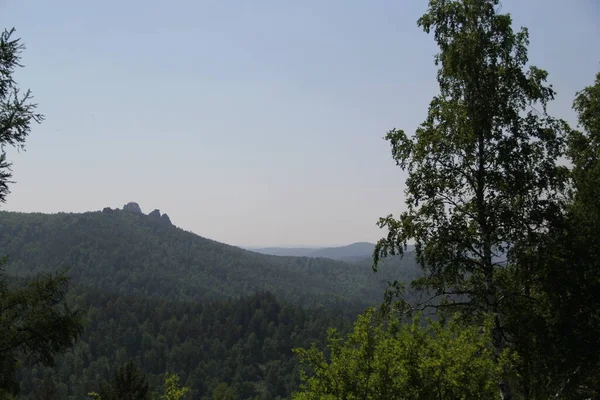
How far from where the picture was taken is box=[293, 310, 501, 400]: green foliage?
9.70 meters

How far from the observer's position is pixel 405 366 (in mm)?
10195

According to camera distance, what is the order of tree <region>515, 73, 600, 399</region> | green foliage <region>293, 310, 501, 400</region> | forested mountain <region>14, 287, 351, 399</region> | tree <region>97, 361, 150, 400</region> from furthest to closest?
forested mountain <region>14, 287, 351, 399</region>
tree <region>97, 361, 150, 400</region>
tree <region>515, 73, 600, 399</region>
green foliage <region>293, 310, 501, 400</region>

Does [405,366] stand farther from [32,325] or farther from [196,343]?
[196,343]

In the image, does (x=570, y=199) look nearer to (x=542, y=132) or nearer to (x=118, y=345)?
(x=542, y=132)

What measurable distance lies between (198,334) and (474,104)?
174m

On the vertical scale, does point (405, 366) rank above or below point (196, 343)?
above

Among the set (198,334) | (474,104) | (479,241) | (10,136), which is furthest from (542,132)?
(198,334)

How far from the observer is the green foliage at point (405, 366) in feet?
31.8

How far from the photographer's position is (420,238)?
1296 centimetres

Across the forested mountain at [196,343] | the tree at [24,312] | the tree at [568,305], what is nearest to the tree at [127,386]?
the tree at [24,312]

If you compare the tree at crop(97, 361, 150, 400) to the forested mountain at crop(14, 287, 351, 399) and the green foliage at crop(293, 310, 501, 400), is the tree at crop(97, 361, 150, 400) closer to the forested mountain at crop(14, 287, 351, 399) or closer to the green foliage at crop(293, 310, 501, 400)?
the green foliage at crop(293, 310, 501, 400)

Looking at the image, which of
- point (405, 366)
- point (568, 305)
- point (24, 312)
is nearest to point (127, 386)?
point (24, 312)

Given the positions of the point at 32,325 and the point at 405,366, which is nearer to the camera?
the point at 405,366

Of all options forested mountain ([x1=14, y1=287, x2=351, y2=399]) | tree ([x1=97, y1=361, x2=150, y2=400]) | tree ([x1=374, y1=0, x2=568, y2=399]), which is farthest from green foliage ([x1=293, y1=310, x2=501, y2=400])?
forested mountain ([x1=14, y1=287, x2=351, y2=399])
